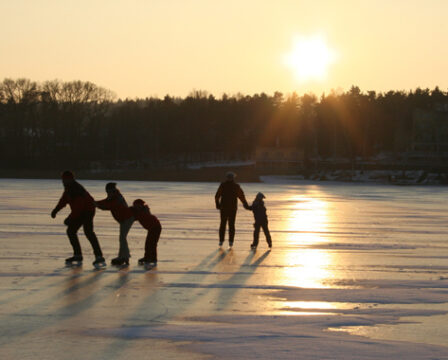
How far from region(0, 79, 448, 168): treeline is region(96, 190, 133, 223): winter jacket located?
90.5m

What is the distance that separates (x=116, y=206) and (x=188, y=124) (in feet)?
399

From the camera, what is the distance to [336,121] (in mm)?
130750

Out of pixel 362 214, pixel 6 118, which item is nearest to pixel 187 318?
pixel 362 214

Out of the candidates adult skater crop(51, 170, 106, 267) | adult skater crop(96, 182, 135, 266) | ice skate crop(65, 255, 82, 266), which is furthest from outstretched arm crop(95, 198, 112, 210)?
ice skate crop(65, 255, 82, 266)

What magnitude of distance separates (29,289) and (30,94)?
104m

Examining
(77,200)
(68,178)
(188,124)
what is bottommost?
(77,200)

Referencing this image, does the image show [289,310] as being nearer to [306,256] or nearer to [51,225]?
[306,256]

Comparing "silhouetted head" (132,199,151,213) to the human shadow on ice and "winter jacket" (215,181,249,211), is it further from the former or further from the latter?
"winter jacket" (215,181,249,211)

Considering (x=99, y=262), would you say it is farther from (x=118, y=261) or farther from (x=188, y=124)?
(x=188, y=124)

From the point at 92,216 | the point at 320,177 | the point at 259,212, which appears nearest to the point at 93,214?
the point at 92,216

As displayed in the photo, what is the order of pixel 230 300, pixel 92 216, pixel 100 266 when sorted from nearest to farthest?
pixel 230 300 < pixel 100 266 < pixel 92 216

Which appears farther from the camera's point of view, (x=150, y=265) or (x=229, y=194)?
(x=229, y=194)

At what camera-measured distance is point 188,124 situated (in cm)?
13338

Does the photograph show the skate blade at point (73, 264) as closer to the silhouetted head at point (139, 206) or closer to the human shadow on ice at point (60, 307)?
the human shadow on ice at point (60, 307)
